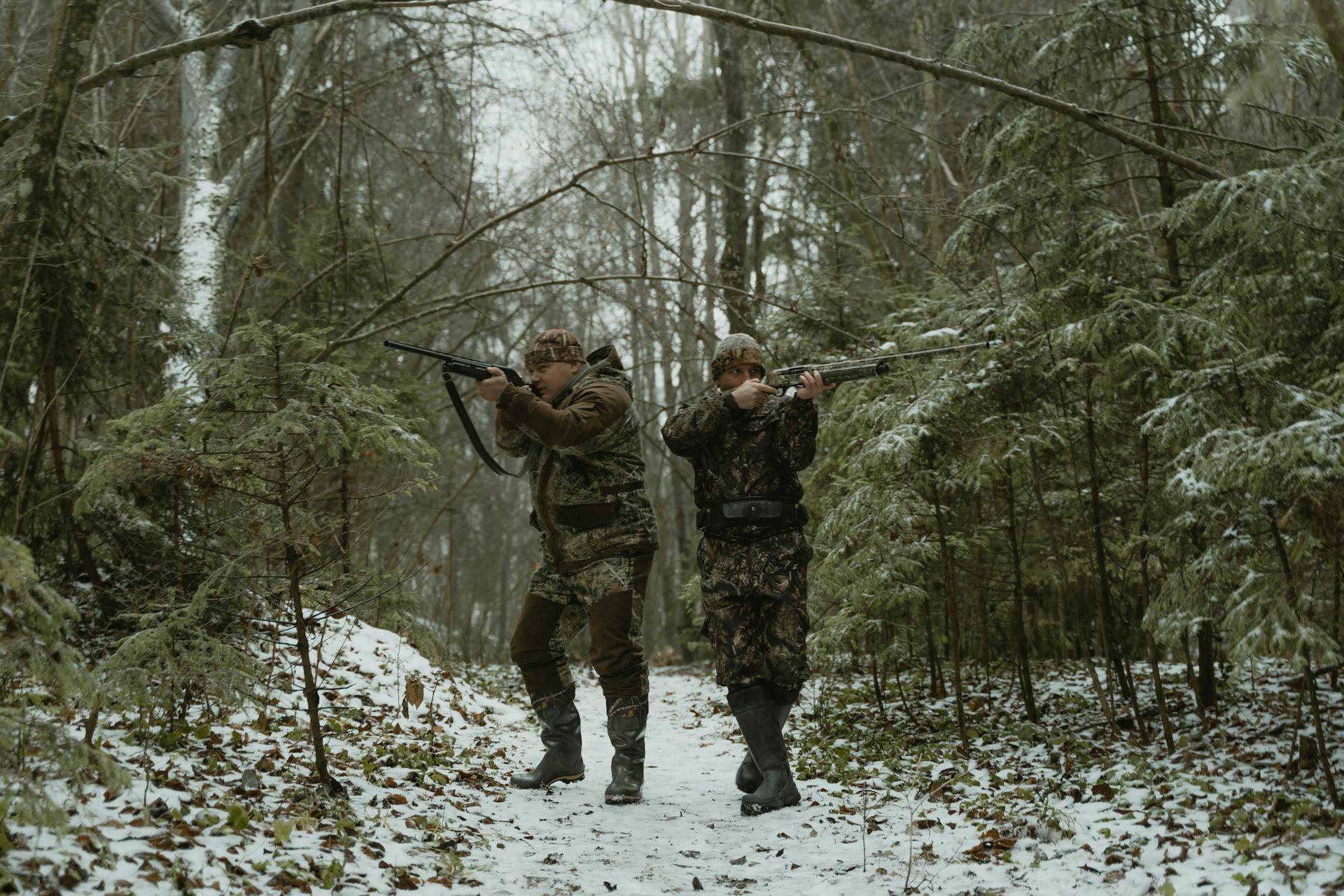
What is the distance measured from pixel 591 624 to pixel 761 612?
0.88 metres

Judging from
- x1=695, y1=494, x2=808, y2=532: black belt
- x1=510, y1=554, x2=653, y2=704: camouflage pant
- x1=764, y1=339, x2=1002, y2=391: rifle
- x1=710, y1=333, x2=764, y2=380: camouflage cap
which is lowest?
x1=510, y1=554, x2=653, y2=704: camouflage pant

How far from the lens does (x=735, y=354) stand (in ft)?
17.0

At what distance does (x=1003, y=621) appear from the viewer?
29.5ft

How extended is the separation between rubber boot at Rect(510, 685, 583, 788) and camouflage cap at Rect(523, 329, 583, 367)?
1.76m

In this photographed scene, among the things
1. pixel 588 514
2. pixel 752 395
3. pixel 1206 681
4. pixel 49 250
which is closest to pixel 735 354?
pixel 752 395

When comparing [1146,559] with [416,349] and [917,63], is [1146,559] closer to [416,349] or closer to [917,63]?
[917,63]

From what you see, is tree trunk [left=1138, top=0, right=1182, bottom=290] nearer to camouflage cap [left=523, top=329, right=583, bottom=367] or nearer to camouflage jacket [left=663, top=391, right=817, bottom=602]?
camouflage jacket [left=663, top=391, right=817, bottom=602]

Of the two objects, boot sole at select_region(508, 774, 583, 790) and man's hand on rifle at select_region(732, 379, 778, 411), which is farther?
boot sole at select_region(508, 774, 583, 790)

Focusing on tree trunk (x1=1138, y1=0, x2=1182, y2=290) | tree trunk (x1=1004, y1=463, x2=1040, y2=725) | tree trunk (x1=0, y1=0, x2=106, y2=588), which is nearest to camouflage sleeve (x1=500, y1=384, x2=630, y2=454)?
tree trunk (x1=0, y1=0, x2=106, y2=588)

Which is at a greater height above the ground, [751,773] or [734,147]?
[734,147]

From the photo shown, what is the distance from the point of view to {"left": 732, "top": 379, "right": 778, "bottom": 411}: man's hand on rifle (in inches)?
190

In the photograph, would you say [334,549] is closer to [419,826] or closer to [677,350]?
[419,826]

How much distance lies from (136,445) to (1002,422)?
4541mm

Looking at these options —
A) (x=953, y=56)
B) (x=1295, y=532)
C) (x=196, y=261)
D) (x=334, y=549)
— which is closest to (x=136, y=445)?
(x=334, y=549)
